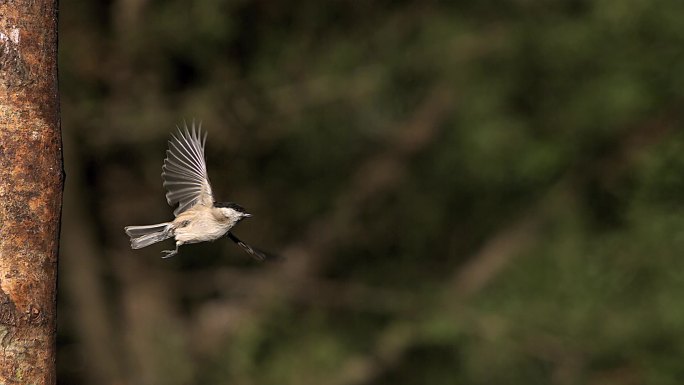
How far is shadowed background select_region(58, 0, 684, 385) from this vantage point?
7.90 metres

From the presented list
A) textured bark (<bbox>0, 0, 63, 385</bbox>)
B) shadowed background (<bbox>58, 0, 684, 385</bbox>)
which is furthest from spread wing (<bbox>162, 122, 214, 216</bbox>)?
shadowed background (<bbox>58, 0, 684, 385</bbox>)

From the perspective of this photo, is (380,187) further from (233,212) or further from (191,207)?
(233,212)

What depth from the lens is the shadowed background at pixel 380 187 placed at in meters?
7.90

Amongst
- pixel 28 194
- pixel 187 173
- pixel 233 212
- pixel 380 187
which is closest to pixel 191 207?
pixel 187 173

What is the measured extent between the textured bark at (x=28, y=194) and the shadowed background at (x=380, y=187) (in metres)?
5.16

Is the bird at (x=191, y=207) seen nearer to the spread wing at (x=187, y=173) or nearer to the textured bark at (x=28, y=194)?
the spread wing at (x=187, y=173)

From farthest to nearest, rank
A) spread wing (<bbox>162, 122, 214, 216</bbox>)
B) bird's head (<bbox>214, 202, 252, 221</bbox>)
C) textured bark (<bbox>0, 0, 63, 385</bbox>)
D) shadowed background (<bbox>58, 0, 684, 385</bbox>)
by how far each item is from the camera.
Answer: shadowed background (<bbox>58, 0, 684, 385</bbox>) < spread wing (<bbox>162, 122, 214, 216</bbox>) < bird's head (<bbox>214, 202, 252, 221</bbox>) < textured bark (<bbox>0, 0, 63, 385</bbox>)

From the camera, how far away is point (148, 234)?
384 centimetres

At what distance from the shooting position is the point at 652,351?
869cm

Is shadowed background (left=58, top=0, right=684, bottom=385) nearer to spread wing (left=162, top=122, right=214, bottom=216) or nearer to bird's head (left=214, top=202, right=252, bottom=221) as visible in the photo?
spread wing (left=162, top=122, right=214, bottom=216)

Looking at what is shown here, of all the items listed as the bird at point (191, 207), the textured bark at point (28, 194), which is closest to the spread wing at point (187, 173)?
the bird at point (191, 207)

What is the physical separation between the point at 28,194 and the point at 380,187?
23.0ft

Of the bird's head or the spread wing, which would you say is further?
the spread wing

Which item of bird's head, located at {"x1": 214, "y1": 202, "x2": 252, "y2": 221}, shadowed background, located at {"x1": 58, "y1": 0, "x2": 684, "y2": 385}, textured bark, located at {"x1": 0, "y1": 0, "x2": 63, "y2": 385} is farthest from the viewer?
shadowed background, located at {"x1": 58, "y1": 0, "x2": 684, "y2": 385}
